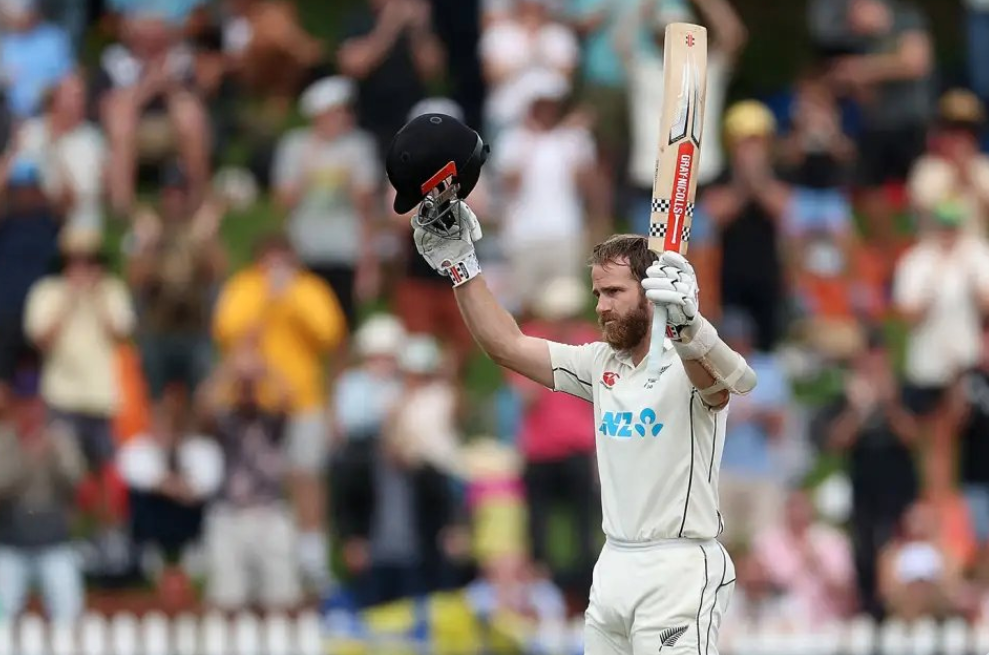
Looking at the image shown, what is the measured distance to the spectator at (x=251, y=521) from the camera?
13.4 m

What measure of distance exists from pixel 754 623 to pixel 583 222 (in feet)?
10.7

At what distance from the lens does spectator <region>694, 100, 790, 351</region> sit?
14.6m

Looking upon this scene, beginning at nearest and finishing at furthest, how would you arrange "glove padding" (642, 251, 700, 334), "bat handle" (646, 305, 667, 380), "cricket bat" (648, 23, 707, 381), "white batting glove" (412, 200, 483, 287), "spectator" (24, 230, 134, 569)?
"glove padding" (642, 251, 700, 334) < "bat handle" (646, 305, 667, 380) < "cricket bat" (648, 23, 707, 381) < "white batting glove" (412, 200, 483, 287) < "spectator" (24, 230, 134, 569)

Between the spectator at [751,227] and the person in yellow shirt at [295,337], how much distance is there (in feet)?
9.05

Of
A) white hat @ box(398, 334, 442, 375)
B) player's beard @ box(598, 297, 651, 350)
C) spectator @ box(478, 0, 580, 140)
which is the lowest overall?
player's beard @ box(598, 297, 651, 350)

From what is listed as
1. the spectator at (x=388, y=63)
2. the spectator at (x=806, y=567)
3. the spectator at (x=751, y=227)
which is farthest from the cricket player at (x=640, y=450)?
the spectator at (x=388, y=63)

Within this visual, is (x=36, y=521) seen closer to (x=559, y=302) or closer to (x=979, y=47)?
(x=559, y=302)

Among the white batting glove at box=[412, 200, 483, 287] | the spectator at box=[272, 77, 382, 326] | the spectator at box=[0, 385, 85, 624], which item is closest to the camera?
the white batting glove at box=[412, 200, 483, 287]

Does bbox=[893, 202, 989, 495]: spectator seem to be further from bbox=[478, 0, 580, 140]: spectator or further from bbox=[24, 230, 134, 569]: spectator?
bbox=[24, 230, 134, 569]: spectator

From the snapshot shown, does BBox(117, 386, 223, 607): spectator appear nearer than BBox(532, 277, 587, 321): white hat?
Yes

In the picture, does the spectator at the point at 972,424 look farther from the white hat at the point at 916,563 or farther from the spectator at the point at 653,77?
the spectator at the point at 653,77

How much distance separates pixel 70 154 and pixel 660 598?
28.4 feet

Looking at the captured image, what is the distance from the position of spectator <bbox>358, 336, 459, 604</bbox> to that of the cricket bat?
621 cm

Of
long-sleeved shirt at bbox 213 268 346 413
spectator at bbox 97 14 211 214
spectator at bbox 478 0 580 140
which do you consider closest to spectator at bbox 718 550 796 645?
long-sleeved shirt at bbox 213 268 346 413
